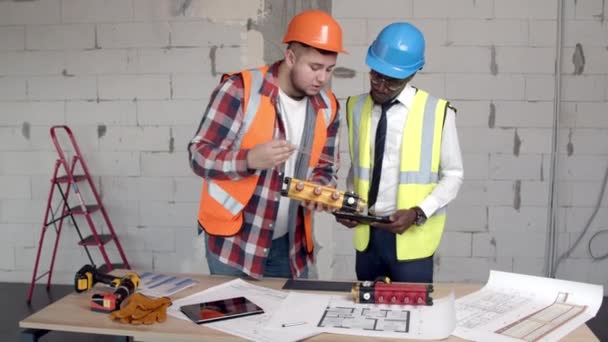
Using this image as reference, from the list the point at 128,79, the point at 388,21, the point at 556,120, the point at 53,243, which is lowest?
the point at 53,243

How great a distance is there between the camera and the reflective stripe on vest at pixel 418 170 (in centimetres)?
212

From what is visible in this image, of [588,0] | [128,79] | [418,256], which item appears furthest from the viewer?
[128,79]

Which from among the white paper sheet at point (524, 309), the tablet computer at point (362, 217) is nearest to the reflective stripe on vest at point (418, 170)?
the tablet computer at point (362, 217)

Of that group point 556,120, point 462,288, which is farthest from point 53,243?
point 556,120

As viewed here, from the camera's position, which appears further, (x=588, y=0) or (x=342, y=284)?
(x=588, y=0)

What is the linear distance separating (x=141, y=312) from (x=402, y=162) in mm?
1069

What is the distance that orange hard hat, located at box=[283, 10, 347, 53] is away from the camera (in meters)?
1.88

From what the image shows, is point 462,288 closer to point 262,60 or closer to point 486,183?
point 486,183

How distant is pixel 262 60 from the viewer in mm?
3723

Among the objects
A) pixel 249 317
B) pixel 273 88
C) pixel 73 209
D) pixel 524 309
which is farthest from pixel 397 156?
pixel 73 209

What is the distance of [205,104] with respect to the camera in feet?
12.5

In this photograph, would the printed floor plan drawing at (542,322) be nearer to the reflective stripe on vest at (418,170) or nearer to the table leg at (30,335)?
the reflective stripe on vest at (418,170)

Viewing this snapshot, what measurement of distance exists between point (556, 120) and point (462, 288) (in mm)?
2210

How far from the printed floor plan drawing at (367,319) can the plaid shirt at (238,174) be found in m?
0.43
